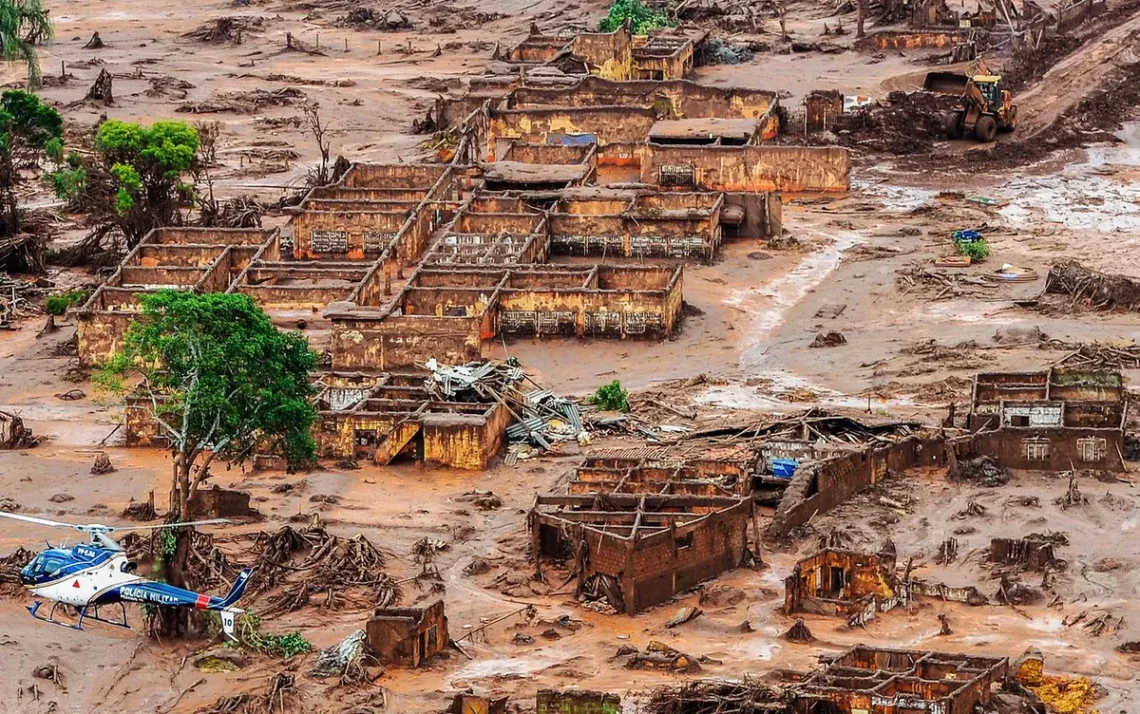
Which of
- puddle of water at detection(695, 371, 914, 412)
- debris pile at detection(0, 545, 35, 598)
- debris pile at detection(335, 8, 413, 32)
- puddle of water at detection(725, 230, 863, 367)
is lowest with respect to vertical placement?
puddle of water at detection(695, 371, 914, 412)

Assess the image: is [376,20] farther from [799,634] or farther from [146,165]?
[799,634]

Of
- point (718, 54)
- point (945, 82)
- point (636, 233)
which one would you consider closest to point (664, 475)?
point (636, 233)

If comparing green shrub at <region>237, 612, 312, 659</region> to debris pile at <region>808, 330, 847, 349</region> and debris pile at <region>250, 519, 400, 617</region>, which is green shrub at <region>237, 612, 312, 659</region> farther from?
debris pile at <region>808, 330, 847, 349</region>

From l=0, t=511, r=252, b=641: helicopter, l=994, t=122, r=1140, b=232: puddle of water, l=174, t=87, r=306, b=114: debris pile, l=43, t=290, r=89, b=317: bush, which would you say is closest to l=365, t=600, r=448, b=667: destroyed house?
l=0, t=511, r=252, b=641: helicopter

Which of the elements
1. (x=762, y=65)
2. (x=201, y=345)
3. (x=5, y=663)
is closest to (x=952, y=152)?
(x=762, y=65)

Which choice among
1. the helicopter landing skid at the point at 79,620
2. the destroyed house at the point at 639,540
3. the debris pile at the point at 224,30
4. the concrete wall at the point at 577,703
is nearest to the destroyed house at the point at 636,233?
the destroyed house at the point at 639,540

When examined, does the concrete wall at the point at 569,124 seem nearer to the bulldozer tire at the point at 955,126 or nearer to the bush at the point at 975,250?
the bulldozer tire at the point at 955,126

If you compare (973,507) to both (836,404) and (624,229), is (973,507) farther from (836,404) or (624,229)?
(624,229)
